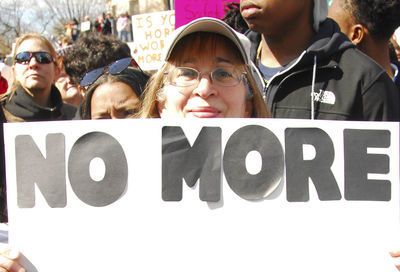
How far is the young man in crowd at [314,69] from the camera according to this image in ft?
6.73

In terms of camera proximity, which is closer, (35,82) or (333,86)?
(333,86)

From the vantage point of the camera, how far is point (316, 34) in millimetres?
2314

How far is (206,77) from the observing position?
153cm

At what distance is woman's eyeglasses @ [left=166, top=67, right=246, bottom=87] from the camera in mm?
1533

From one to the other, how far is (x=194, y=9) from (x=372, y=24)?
1453 mm

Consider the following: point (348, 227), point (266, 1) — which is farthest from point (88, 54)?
point (348, 227)

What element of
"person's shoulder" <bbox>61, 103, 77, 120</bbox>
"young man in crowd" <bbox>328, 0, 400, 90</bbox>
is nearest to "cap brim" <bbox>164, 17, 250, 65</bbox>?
"young man in crowd" <bbox>328, 0, 400, 90</bbox>

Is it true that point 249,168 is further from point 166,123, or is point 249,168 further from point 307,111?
point 307,111

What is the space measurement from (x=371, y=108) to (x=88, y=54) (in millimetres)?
1858

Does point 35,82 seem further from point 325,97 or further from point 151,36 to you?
point 325,97

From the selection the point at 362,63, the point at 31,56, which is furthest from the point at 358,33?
the point at 31,56

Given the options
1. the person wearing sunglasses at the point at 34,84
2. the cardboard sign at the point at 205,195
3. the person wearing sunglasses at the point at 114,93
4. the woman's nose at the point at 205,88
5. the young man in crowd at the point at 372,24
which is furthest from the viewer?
the person wearing sunglasses at the point at 34,84

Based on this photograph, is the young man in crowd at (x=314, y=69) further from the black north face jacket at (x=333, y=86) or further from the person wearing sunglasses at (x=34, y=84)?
the person wearing sunglasses at (x=34, y=84)

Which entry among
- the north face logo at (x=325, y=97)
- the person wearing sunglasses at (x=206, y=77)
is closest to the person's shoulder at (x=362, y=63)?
the north face logo at (x=325, y=97)
